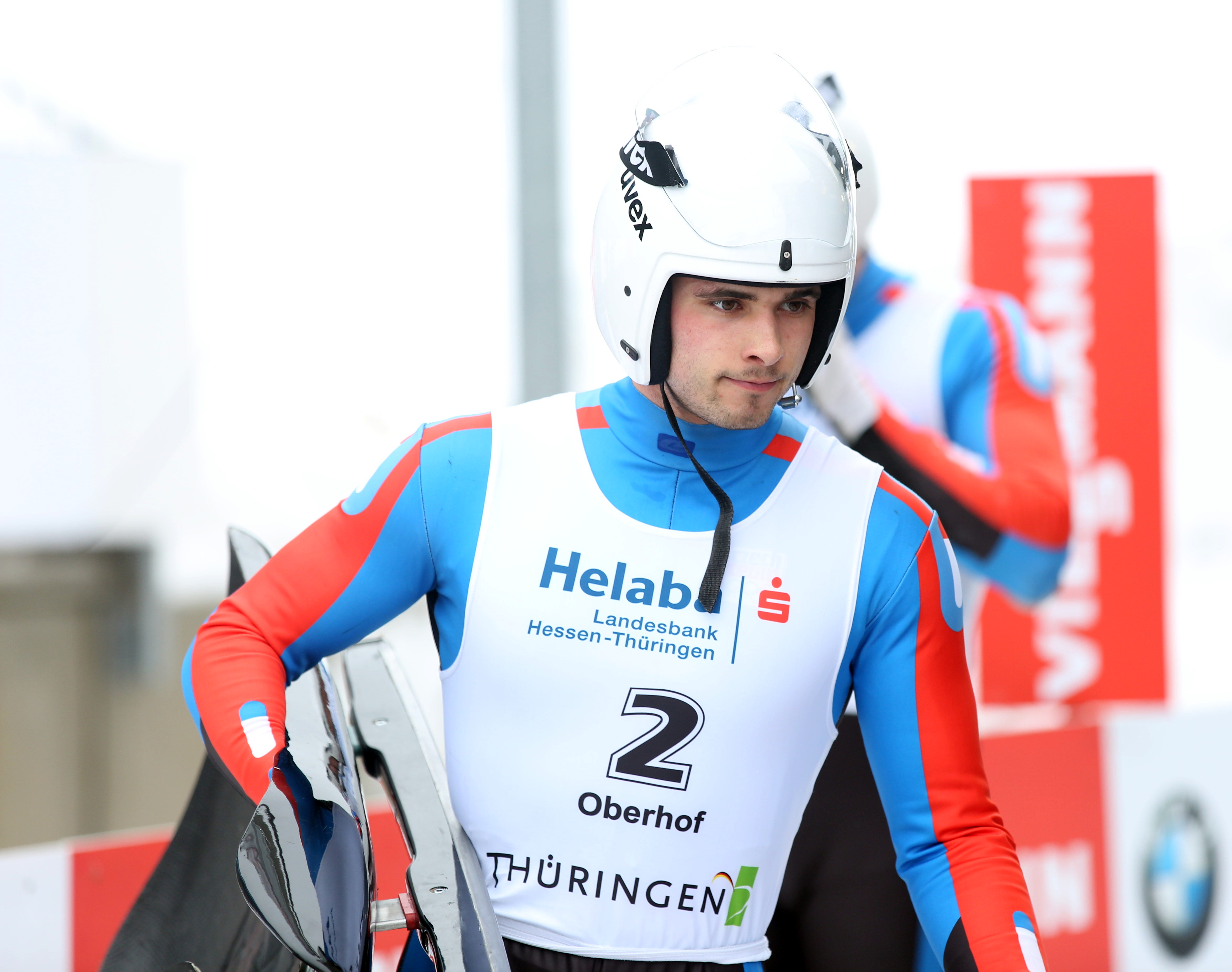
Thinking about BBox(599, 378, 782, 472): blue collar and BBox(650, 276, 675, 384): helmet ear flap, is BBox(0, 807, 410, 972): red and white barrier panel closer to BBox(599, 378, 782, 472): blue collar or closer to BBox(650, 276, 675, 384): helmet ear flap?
BBox(599, 378, 782, 472): blue collar

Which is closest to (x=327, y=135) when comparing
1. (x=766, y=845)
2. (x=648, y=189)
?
(x=648, y=189)

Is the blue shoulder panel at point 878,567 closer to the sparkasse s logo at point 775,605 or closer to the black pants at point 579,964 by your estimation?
the sparkasse s logo at point 775,605

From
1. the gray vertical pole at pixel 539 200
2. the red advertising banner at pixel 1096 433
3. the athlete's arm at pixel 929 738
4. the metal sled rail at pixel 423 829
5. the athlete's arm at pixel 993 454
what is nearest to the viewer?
the metal sled rail at pixel 423 829

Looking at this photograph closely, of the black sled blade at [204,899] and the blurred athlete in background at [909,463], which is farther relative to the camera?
the blurred athlete in background at [909,463]

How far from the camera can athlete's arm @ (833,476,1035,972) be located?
132 centimetres

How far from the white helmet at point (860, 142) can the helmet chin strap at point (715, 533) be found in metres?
0.73

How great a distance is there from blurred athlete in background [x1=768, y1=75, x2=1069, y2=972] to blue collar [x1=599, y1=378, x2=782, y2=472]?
17 centimetres

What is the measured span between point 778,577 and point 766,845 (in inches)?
12.2

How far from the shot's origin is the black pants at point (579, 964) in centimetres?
140

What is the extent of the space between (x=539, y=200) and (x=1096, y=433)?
1991mm

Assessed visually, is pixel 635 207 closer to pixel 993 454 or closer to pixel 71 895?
pixel 993 454

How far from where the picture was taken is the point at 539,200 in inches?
156

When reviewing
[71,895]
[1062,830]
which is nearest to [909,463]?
[71,895]

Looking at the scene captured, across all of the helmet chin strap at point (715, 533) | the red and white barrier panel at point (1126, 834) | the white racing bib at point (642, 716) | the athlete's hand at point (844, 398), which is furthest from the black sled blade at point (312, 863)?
the red and white barrier panel at point (1126, 834)
